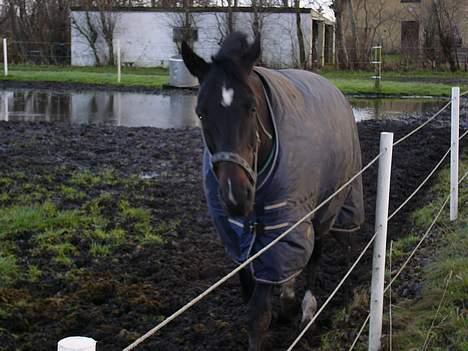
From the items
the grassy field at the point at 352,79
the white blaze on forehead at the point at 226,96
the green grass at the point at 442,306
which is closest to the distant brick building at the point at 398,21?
the grassy field at the point at 352,79

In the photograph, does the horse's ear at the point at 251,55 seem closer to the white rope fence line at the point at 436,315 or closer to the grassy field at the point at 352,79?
the white rope fence line at the point at 436,315

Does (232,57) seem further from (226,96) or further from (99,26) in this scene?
(99,26)

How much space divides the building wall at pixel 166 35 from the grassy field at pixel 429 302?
27.6 meters

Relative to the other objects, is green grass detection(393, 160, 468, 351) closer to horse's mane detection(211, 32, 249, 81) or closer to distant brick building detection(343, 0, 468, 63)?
horse's mane detection(211, 32, 249, 81)

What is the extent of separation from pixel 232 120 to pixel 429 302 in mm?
2005

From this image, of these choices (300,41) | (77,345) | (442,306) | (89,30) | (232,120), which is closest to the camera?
(77,345)

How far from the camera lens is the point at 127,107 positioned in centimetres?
1727

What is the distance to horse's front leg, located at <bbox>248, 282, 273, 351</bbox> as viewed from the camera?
3795 mm

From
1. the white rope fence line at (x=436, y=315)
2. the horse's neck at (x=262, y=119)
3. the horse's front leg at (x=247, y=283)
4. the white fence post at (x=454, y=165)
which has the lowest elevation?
the white rope fence line at (x=436, y=315)

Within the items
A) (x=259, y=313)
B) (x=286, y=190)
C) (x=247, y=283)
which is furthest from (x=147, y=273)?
(x=286, y=190)

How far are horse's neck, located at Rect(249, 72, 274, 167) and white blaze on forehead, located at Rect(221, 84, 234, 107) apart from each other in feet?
0.96

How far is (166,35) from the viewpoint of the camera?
34.5 meters

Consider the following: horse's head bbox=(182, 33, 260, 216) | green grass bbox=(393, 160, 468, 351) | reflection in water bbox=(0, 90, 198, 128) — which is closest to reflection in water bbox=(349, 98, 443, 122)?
reflection in water bbox=(0, 90, 198, 128)

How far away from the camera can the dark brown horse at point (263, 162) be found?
3.31 meters
